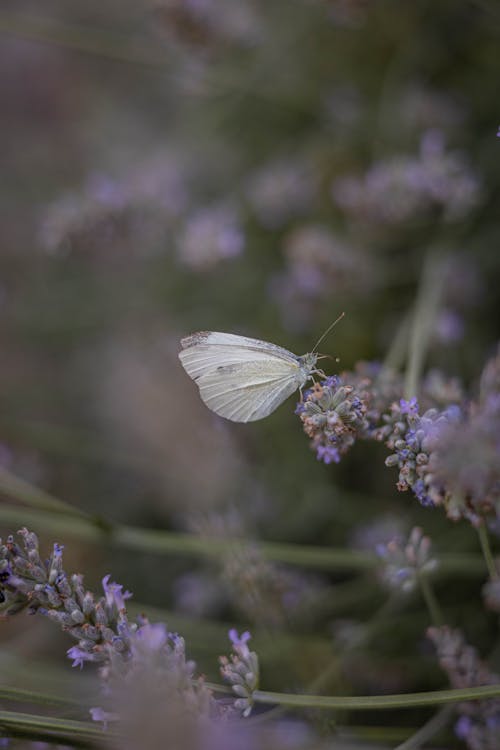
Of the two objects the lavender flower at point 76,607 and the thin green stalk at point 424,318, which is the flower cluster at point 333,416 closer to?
the thin green stalk at point 424,318

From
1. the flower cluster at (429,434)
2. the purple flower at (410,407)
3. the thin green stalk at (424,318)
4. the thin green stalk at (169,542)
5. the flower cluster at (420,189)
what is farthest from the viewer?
the flower cluster at (420,189)

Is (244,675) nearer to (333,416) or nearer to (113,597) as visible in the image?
(113,597)

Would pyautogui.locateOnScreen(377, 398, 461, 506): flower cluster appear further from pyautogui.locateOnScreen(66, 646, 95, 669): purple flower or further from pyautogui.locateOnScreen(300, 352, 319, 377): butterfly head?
pyautogui.locateOnScreen(66, 646, 95, 669): purple flower

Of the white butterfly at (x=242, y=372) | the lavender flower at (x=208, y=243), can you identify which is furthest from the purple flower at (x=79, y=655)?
the lavender flower at (x=208, y=243)

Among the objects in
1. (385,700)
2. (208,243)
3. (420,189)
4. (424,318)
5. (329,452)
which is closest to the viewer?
(385,700)

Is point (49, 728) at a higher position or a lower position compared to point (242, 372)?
lower

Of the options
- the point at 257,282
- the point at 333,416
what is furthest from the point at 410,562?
the point at 257,282

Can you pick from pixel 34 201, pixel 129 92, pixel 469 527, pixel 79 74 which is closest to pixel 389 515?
pixel 469 527
